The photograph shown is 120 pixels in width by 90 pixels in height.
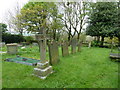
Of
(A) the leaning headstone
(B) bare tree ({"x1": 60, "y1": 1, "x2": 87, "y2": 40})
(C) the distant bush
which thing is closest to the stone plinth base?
(A) the leaning headstone

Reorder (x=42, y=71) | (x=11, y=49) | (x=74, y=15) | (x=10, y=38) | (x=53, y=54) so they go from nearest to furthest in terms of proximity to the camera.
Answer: (x=42, y=71)
(x=53, y=54)
(x=11, y=49)
(x=10, y=38)
(x=74, y=15)

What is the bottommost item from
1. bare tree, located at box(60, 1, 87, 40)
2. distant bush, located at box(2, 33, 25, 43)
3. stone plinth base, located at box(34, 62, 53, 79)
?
stone plinth base, located at box(34, 62, 53, 79)

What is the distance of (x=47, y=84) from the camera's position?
8.92 feet

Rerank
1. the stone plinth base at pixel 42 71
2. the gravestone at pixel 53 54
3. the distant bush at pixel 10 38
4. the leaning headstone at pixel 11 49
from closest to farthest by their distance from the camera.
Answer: the stone plinth base at pixel 42 71, the gravestone at pixel 53 54, the leaning headstone at pixel 11 49, the distant bush at pixel 10 38

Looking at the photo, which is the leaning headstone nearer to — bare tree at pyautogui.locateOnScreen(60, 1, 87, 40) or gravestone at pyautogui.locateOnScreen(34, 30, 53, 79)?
gravestone at pyautogui.locateOnScreen(34, 30, 53, 79)

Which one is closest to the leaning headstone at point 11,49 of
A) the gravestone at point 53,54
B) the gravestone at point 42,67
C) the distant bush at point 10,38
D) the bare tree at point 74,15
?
the gravestone at point 53,54

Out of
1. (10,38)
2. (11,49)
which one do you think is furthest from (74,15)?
(11,49)

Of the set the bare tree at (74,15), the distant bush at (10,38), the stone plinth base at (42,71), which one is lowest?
the stone plinth base at (42,71)

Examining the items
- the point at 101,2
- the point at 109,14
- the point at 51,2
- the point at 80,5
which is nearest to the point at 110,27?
the point at 109,14

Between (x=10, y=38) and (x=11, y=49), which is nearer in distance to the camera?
(x=11, y=49)

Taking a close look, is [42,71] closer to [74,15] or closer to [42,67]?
[42,67]

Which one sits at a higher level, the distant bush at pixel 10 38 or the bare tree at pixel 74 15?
the bare tree at pixel 74 15

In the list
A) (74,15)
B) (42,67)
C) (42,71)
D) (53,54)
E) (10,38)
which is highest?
(74,15)

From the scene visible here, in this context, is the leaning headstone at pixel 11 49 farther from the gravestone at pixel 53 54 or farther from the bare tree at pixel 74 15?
the bare tree at pixel 74 15
